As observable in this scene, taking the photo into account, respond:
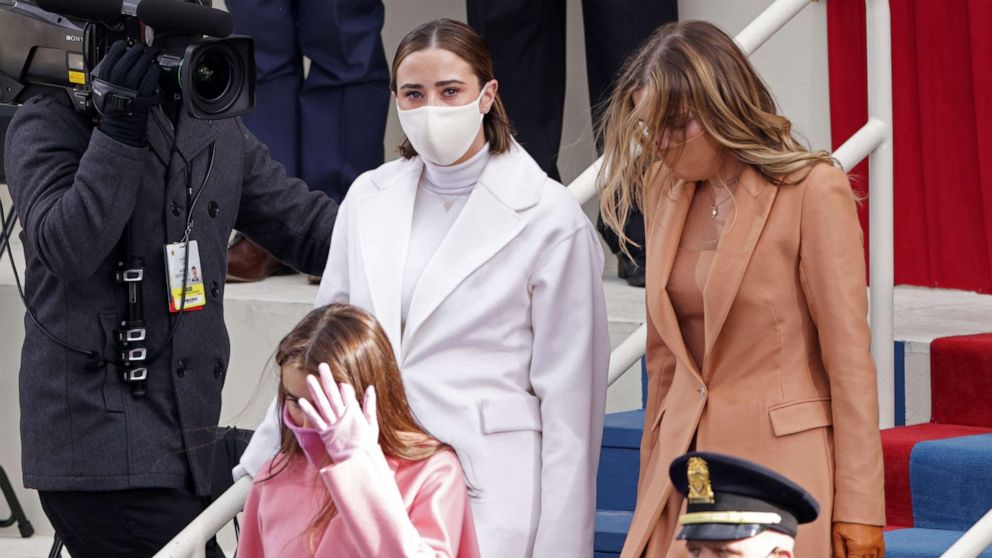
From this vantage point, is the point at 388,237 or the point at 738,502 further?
the point at 388,237

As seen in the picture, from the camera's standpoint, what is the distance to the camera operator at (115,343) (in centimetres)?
260

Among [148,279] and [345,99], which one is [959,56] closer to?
[345,99]

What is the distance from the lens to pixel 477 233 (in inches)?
97.8

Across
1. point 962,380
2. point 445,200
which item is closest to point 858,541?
point 445,200

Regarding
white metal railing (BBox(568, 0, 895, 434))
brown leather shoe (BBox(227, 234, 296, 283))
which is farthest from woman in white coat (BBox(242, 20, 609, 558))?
brown leather shoe (BBox(227, 234, 296, 283))

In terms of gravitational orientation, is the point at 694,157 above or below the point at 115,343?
above

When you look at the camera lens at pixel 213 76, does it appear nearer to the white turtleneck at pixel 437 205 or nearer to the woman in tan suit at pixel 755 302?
the white turtleneck at pixel 437 205

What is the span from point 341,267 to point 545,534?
0.57 metres

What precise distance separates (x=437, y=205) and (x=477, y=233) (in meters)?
0.13

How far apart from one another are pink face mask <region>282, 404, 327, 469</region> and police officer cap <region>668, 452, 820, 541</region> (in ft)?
1.90

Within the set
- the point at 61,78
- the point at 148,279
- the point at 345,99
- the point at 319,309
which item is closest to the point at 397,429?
the point at 319,309

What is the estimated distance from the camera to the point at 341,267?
2.62 meters

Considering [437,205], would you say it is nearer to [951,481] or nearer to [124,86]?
[124,86]

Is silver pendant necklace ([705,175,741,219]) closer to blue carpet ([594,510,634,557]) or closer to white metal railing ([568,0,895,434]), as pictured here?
white metal railing ([568,0,895,434])
